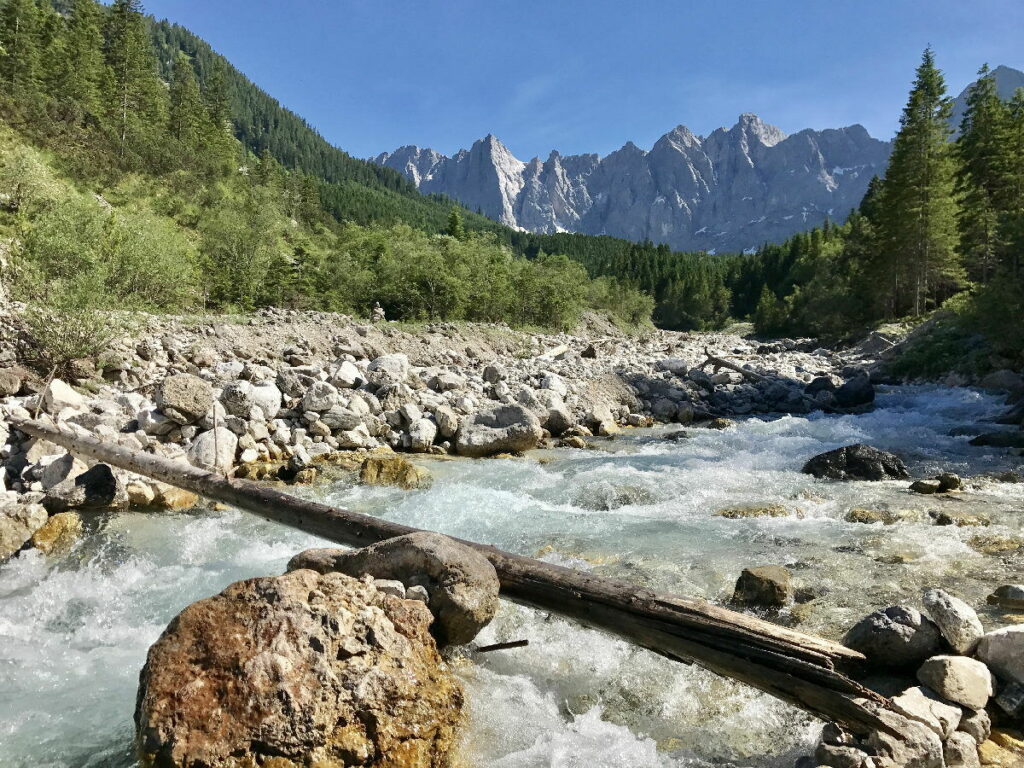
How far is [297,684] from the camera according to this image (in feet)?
9.29

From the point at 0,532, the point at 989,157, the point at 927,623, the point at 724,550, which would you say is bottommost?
the point at 0,532

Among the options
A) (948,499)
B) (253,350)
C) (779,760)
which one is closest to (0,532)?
(779,760)

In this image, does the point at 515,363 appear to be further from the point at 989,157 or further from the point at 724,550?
the point at 989,157

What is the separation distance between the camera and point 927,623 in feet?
12.8

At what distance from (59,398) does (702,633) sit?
35.4 feet

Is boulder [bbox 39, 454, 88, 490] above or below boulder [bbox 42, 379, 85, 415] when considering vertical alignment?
below

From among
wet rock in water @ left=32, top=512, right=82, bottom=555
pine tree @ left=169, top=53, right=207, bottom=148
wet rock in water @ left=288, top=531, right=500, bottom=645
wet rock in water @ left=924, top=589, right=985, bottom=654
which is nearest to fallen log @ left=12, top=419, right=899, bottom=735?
wet rock in water @ left=288, top=531, right=500, bottom=645

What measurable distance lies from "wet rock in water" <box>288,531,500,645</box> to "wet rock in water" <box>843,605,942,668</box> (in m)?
2.64

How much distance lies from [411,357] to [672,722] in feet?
58.0

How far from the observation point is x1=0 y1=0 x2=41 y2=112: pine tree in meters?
42.7

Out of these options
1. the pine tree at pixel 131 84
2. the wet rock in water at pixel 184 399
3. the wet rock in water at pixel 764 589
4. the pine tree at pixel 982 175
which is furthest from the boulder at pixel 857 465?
the pine tree at pixel 131 84

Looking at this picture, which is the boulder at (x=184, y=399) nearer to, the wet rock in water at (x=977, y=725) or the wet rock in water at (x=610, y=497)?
the wet rock in water at (x=610, y=497)

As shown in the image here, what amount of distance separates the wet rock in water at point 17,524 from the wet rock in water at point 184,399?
3106 mm

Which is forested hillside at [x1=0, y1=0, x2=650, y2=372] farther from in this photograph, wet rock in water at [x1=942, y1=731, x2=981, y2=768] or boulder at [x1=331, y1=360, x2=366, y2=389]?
wet rock in water at [x1=942, y1=731, x2=981, y2=768]
